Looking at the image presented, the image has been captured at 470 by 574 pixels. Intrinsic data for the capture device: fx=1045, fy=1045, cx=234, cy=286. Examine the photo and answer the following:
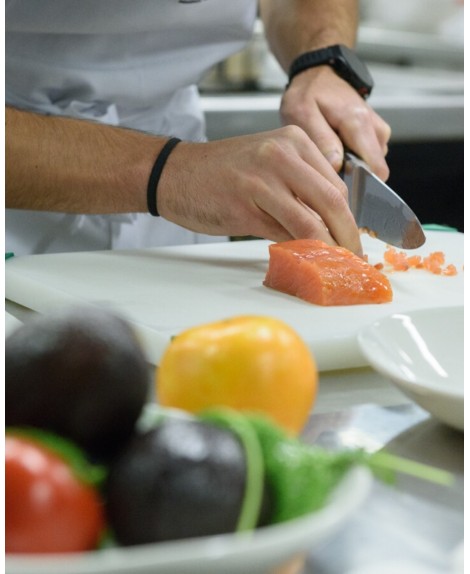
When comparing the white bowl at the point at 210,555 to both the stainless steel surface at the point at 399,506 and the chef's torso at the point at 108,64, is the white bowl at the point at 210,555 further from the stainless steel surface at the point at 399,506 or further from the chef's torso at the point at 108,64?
the chef's torso at the point at 108,64

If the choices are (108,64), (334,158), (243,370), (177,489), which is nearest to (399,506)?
(243,370)

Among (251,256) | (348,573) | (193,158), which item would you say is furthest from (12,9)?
Answer: (348,573)

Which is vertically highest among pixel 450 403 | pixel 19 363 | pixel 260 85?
pixel 19 363

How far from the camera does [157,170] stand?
5.51 feet

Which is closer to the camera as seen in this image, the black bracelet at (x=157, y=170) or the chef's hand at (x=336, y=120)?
the black bracelet at (x=157, y=170)

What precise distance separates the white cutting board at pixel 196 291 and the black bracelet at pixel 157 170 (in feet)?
0.29

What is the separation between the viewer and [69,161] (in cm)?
170

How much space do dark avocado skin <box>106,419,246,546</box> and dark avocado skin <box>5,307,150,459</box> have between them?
0.05m

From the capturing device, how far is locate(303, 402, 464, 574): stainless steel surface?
26.3 inches

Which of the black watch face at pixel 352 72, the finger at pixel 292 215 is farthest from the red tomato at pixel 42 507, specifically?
the black watch face at pixel 352 72

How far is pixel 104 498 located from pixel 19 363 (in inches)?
4.1

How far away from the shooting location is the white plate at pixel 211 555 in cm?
50

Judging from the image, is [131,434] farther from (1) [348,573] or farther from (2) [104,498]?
(1) [348,573]

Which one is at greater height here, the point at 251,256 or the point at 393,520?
the point at 393,520
